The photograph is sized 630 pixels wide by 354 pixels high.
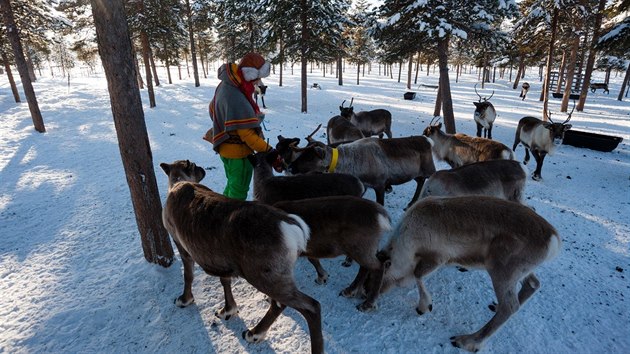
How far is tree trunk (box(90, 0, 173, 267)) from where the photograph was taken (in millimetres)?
3498

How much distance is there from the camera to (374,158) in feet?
20.0

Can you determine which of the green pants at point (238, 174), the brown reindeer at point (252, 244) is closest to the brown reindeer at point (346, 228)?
the brown reindeer at point (252, 244)

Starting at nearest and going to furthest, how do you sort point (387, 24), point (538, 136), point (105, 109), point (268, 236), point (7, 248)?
point (268, 236) → point (7, 248) → point (538, 136) → point (387, 24) → point (105, 109)

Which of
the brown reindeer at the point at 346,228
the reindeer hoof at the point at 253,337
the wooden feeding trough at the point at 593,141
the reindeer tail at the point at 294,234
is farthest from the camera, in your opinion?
the wooden feeding trough at the point at 593,141

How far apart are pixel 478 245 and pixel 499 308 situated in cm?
66

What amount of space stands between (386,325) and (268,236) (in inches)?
71.1

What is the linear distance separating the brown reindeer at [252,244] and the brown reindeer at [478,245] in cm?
106

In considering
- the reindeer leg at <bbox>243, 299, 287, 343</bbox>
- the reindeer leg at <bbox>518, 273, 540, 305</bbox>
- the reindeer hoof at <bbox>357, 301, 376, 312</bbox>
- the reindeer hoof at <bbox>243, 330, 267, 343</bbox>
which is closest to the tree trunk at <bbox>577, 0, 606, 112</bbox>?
the reindeer leg at <bbox>518, 273, 540, 305</bbox>

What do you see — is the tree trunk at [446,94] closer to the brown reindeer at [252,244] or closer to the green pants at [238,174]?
the green pants at [238,174]

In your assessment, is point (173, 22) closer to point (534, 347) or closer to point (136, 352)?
point (136, 352)

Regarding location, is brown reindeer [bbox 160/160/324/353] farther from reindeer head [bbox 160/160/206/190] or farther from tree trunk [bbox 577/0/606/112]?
tree trunk [bbox 577/0/606/112]

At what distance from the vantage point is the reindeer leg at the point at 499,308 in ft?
9.59

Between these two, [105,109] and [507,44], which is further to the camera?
[105,109]

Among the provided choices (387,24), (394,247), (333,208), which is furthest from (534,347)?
(387,24)
